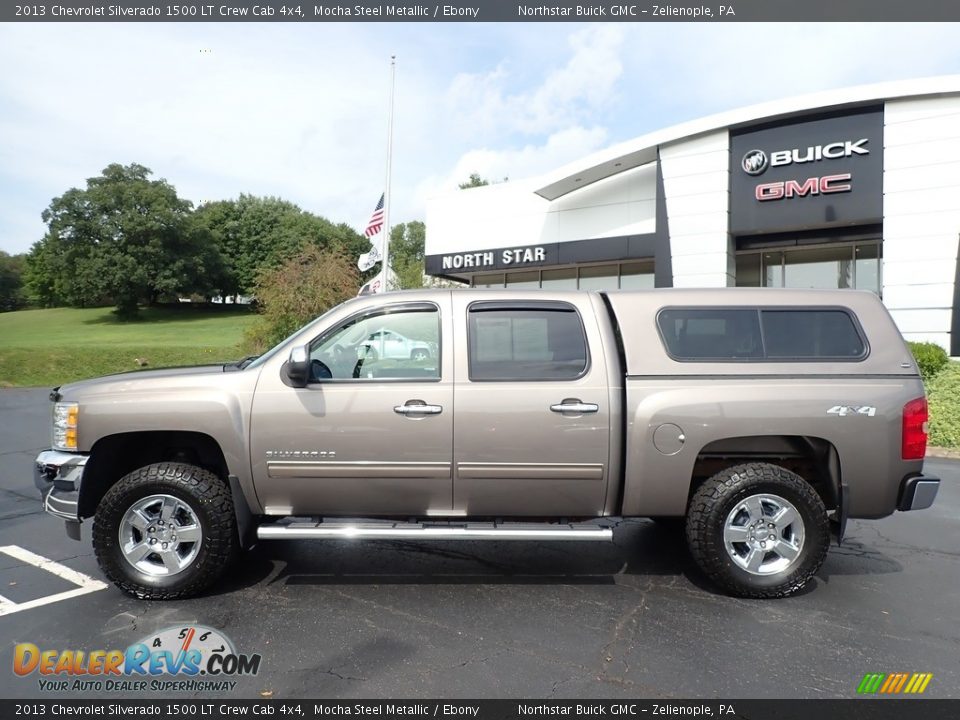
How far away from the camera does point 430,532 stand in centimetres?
389

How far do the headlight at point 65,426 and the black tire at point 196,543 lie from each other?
1.40 ft

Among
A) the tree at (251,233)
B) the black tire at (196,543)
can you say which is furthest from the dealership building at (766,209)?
the tree at (251,233)

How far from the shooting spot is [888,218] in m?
15.4

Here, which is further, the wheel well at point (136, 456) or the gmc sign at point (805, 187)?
the gmc sign at point (805, 187)

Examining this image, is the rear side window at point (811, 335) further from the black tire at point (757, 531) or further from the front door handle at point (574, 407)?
the front door handle at point (574, 407)

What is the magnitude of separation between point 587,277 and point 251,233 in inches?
2175

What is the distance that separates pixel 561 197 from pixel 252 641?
1942 cm

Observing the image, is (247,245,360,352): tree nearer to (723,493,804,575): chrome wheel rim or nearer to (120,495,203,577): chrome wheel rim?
(120,495,203,577): chrome wheel rim

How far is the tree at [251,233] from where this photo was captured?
6525cm

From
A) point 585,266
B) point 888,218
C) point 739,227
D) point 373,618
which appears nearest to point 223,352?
point 585,266

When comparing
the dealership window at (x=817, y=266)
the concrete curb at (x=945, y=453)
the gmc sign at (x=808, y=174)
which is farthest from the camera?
the dealership window at (x=817, y=266)

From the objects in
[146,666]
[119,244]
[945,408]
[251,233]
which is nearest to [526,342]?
[146,666]
